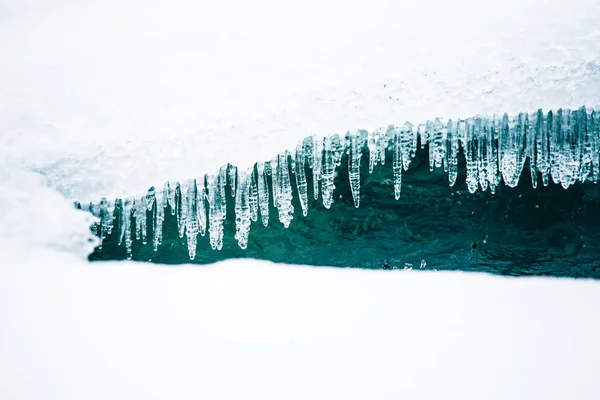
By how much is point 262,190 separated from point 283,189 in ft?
→ 0.49

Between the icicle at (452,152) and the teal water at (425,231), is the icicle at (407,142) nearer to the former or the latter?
the teal water at (425,231)

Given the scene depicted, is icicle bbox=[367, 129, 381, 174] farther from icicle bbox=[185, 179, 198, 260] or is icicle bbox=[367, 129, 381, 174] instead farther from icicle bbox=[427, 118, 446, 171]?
icicle bbox=[185, 179, 198, 260]

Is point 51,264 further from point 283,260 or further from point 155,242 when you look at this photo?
A: point 283,260

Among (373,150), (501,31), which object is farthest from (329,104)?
(501,31)

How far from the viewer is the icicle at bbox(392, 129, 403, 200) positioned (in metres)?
2.42

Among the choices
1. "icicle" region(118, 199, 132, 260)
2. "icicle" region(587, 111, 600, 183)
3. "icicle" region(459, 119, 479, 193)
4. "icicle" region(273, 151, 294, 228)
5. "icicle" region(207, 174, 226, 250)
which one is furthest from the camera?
"icicle" region(118, 199, 132, 260)

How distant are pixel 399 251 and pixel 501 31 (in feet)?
5.19

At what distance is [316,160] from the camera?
255cm

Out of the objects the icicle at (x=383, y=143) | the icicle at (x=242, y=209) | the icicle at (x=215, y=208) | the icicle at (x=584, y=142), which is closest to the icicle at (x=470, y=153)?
the icicle at (x=383, y=143)

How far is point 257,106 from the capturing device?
254cm

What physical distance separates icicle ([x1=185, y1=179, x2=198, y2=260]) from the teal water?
218 millimetres

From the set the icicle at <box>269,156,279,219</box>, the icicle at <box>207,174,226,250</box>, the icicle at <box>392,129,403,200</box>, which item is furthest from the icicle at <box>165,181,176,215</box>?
the icicle at <box>392,129,403,200</box>

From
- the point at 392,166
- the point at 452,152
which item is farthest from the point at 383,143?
the point at 452,152

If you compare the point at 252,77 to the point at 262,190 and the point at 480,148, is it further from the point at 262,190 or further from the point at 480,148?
the point at 480,148
